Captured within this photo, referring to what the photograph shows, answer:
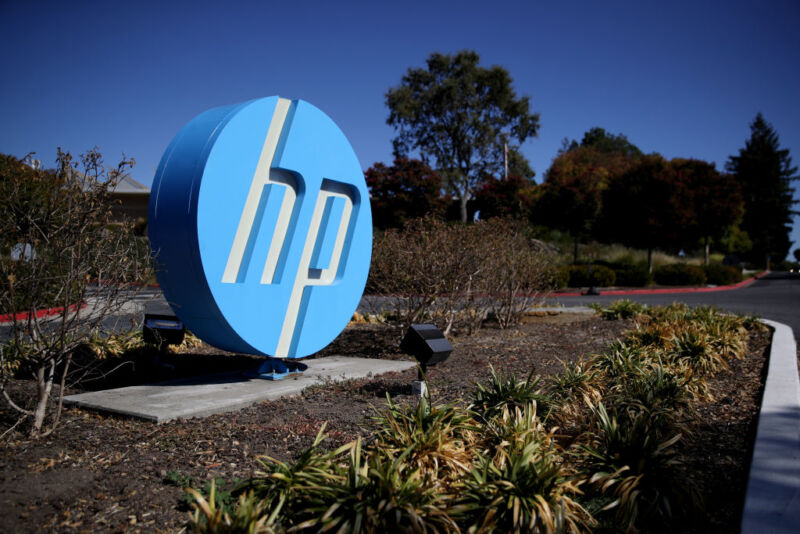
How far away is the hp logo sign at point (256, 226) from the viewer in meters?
5.30

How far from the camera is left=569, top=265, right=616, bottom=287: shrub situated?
24.7 meters

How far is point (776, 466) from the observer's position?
3.60m

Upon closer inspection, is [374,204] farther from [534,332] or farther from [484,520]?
[484,520]

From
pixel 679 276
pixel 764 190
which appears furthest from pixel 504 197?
pixel 764 190

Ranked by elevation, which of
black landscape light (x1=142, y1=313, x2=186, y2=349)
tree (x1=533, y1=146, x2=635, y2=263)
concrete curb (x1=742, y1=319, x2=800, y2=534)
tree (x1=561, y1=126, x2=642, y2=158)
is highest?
tree (x1=561, y1=126, x2=642, y2=158)

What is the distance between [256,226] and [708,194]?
28.1m

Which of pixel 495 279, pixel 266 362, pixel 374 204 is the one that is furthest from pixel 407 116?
pixel 266 362

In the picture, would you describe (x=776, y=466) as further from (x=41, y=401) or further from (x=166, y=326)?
(x=166, y=326)

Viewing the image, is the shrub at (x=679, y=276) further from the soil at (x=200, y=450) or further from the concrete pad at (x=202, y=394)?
the concrete pad at (x=202, y=394)

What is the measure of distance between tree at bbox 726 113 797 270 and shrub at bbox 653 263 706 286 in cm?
3516

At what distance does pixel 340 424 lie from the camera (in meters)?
4.55

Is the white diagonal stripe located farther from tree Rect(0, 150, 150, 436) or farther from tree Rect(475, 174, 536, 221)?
tree Rect(475, 174, 536, 221)

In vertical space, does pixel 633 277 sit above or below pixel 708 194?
below

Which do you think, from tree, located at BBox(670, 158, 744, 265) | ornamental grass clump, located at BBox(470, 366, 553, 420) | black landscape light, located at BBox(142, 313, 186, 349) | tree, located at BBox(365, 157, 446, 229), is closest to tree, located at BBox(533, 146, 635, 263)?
tree, located at BBox(670, 158, 744, 265)
